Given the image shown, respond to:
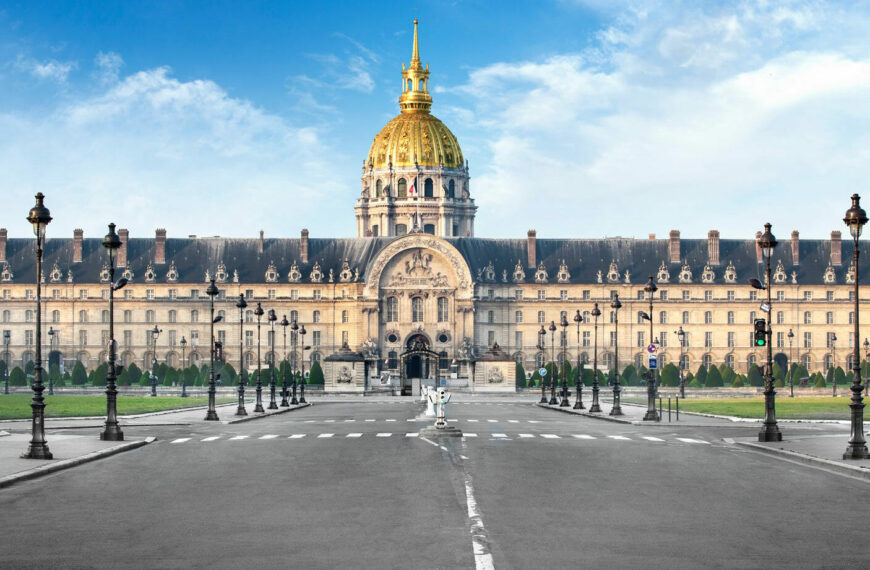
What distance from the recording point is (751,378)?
108 metres

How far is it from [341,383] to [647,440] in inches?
2691

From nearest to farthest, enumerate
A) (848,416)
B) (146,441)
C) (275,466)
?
(275,466)
(146,441)
(848,416)

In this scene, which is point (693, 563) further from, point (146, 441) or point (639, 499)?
point (146, 441)

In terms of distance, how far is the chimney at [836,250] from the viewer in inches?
5443

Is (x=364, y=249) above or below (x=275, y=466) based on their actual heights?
above

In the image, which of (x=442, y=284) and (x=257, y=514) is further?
(x=442, y=284)

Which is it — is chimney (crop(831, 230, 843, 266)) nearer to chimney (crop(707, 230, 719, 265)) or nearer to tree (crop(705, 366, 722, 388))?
chimney (crop(707, 230, 719, 265))

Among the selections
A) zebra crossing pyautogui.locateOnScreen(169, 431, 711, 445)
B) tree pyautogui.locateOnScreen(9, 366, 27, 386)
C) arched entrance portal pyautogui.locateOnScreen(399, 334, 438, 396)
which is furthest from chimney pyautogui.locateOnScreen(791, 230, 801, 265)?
zebra crossing pyautogui.locateOnScreen(169, 431, 711, 445)

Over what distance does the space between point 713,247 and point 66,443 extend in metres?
114

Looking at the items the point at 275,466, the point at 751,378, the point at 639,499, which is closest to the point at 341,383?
the point at 751,378

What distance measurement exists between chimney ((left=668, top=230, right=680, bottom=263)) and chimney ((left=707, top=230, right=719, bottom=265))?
3.04m

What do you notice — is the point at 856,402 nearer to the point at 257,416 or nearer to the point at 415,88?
the point at 257,416

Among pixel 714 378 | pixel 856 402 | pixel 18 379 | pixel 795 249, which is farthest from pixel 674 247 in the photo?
pixel 856 402

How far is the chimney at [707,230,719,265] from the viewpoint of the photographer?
460 ft
